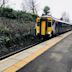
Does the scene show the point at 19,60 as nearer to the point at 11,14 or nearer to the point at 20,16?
the point at 11,14

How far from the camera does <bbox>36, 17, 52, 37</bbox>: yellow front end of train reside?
1045 inches

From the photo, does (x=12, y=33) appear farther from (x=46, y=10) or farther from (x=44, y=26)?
(x=46, y=10)

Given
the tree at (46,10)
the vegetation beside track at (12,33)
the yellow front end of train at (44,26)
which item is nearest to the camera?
the vegetation beside track at (12,33)

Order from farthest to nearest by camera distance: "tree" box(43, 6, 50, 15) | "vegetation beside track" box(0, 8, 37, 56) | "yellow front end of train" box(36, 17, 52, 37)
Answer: "tree" box(43, 6, 50, 15) < "yellow front end of train" box(36, 17, 52, 37) < "vegetation beside track" box(0, 8, 37, 56)

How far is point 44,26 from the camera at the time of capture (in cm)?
2681

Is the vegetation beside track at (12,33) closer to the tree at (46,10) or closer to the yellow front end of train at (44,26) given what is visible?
the yellow front end of train at (44,26)

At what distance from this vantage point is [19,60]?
11430 millimetres

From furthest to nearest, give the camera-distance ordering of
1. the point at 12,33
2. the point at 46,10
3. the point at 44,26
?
the point at 46,10, the point at 44,26, the point at 12,33

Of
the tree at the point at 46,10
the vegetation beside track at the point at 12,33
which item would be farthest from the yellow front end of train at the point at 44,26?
the tree at the point at 46,10

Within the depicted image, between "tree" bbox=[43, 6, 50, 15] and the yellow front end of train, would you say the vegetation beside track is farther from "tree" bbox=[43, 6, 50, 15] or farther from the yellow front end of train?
"tree" bbox=[43, 6, 50, 15]

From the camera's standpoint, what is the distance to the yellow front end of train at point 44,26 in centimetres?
2654

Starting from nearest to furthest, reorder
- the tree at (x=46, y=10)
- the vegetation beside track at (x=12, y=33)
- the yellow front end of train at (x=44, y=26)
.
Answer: the vegetation beside track at (x=12, y=33), the yellow front end of train at (x=44, y=26), the tree at (x=46, y=10)

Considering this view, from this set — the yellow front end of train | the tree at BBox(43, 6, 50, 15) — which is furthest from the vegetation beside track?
A: the tree at BBox(43, 6, 50, 15)

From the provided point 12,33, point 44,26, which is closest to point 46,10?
point 44,26
